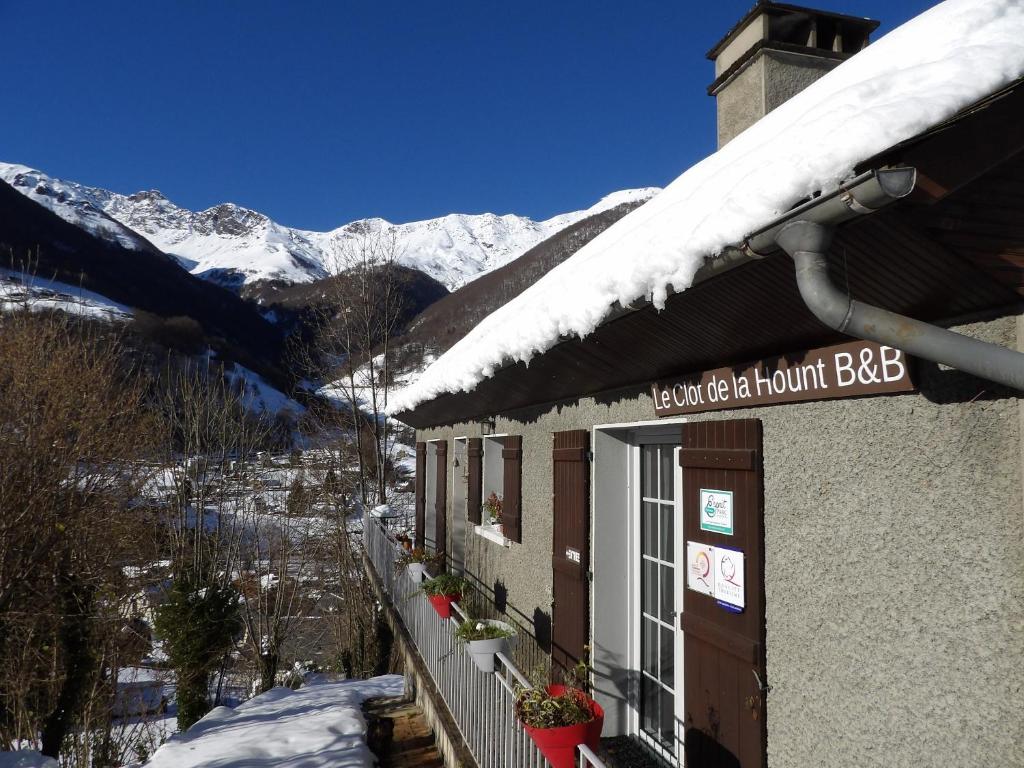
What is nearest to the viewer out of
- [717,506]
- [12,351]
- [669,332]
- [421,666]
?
[669,332]

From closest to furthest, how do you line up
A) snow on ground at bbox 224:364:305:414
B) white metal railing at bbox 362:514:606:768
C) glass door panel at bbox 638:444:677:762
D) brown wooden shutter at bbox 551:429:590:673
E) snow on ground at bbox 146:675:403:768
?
white metal railing at bbox 362:514:606:768
glass door panel at bbox 638:444:677:762
brown wooden shutter at bbox 551:429:590:673
snow on ground at bbox 146:675:403:768
snow on ground at bbox 224:364:305:414

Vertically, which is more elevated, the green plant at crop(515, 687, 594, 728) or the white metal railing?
the green plant at crop(515, 687, 594, 728)

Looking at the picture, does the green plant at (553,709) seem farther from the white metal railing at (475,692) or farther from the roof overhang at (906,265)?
the roof overhang at (906,265)

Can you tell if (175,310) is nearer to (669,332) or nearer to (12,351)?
(12,351)

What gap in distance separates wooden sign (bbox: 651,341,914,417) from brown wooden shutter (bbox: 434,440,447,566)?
5889 mm

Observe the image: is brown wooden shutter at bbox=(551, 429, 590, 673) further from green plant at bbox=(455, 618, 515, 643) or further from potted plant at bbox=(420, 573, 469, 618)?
potted plant at bbox=(420, 573, 469, 618)

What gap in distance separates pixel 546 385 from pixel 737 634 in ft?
7.74

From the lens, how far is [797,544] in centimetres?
258

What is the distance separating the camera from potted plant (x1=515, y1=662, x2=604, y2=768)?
299 centimetres

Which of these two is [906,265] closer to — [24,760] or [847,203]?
[847,203]

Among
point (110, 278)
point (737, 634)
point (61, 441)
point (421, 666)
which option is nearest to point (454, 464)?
point (421, 666)

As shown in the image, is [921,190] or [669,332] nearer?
[921,190]

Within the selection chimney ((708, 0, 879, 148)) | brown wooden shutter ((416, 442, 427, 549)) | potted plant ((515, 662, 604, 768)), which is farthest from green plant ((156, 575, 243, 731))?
chimney ((708, 0, 879, 148))

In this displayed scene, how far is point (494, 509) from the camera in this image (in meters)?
6.81
